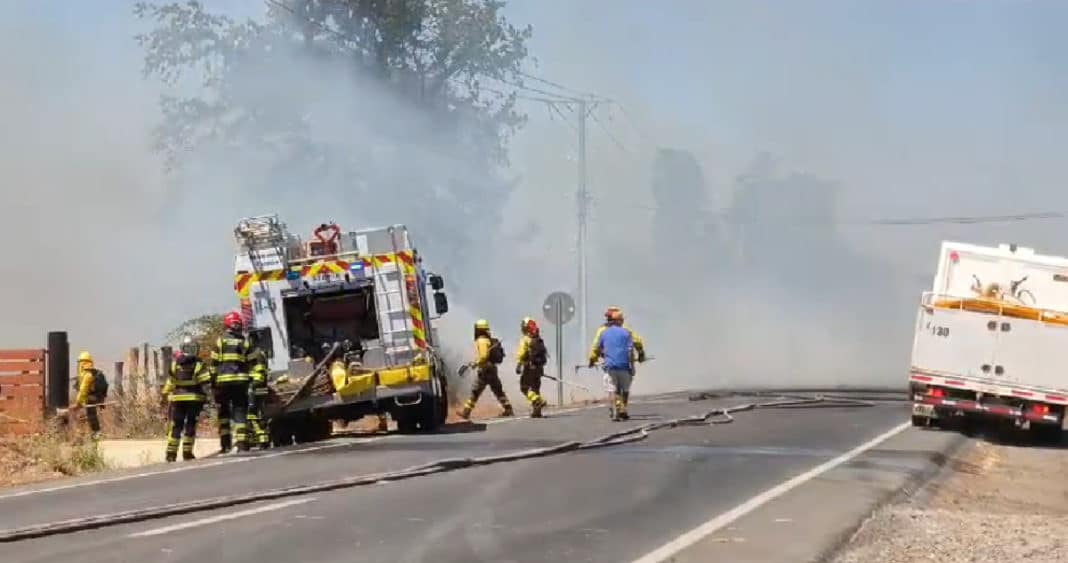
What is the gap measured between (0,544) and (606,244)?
48080 millimetres

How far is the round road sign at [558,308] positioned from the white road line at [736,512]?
1393 cm

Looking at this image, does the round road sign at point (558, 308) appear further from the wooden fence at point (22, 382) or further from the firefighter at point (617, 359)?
the wooden fence at point (22, 382)

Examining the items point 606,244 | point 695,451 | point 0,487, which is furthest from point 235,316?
point 606,244

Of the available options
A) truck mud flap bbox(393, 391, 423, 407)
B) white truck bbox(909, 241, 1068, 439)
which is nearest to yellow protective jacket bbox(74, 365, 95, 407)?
truck mud flap bbox(393, 391, 423, 407)

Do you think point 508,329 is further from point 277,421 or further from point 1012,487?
point 1012,487

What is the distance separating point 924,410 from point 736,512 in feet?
38.7

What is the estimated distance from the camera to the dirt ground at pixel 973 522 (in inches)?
385

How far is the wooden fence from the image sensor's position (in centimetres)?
2412

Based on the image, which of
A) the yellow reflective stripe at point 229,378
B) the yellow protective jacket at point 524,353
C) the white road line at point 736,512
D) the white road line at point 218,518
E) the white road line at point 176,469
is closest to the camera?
the white road line at point 736,512

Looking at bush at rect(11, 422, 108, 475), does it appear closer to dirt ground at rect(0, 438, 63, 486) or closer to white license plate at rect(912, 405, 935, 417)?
dirt ground at rect(0, 438, 63, 486)

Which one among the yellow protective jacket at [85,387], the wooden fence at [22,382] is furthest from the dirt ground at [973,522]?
the wooden fence at [22,382]

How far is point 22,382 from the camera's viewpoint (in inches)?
955

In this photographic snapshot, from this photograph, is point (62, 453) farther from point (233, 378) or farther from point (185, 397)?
point (233, 378)

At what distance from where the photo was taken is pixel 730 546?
383 inches
